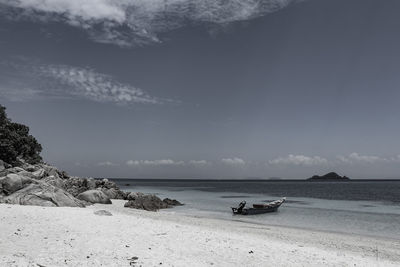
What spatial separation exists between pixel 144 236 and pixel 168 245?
6.56 feet

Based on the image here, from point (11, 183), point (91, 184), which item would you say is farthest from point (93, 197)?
point (91, 184)

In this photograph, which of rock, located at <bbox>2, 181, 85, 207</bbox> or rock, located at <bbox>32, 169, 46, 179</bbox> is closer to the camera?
rock, located at <bbox>2, 181, 85, 207</bbox>

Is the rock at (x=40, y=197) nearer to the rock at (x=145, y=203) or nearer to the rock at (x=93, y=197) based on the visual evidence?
the rock at (x=93, y=197)

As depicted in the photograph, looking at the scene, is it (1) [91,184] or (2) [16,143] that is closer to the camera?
(2) [16,143]

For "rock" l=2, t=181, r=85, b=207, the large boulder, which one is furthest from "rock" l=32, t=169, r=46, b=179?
"rock" l=2, t=181, r=85, b=207

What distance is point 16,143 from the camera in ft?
158

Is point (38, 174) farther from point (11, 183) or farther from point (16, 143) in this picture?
point (16, 143)

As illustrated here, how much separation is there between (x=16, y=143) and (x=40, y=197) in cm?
2690

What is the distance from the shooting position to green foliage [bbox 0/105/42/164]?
44062mm

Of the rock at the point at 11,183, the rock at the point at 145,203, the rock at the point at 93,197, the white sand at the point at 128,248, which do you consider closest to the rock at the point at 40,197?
the rock at the point at 11,183

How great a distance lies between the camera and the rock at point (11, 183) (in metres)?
27.8

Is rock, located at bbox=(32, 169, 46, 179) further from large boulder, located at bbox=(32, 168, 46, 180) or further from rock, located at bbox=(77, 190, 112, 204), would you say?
rock, located at bbox=(77, 190, 112, 204)

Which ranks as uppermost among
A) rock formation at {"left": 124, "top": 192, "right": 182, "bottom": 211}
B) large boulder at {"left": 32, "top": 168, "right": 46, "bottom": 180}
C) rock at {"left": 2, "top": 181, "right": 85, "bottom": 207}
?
large boulder at {"left": 32, "top": 168, "right": 46, "bottom": 180}

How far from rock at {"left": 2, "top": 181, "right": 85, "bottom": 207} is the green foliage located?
20.0 meters
